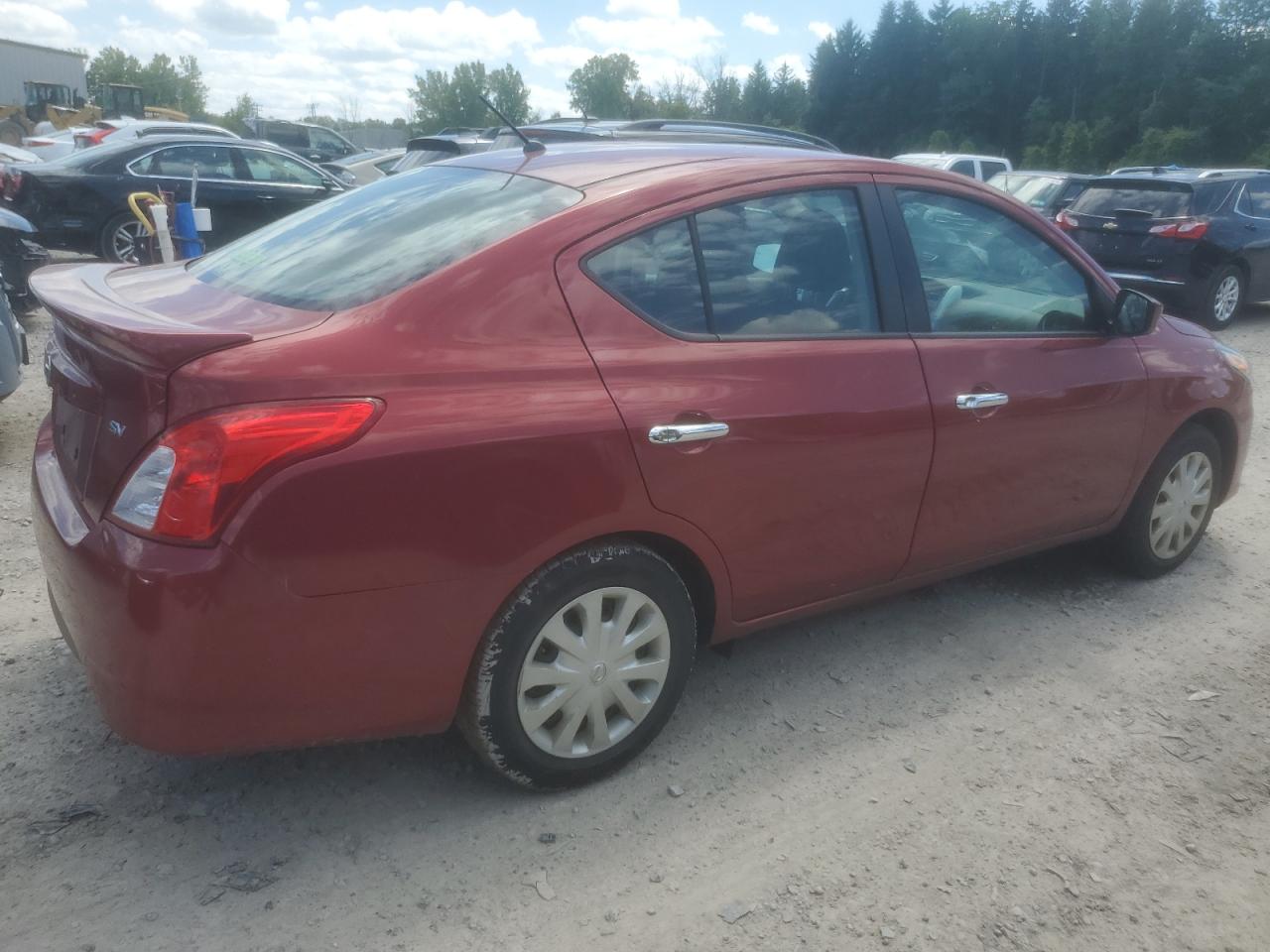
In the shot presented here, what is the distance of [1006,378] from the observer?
11.6ft

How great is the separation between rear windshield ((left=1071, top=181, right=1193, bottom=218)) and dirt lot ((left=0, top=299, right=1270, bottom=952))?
8.56 m

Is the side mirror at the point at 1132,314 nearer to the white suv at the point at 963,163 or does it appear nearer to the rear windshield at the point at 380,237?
the rear windshield at the point at 380,237

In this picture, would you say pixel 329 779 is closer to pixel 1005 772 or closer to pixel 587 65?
pixel 1005 772

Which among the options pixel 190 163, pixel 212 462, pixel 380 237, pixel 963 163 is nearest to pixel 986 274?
pixel 380 237

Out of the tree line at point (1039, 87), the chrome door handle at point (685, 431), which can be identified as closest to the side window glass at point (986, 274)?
the chrome door handle at point (685, 431)

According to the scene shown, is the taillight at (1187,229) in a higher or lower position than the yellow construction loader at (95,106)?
higher

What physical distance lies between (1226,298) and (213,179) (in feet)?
35.2

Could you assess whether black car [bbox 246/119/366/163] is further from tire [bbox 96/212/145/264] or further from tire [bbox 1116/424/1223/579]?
tire [bbox 1116/424/1223/579]

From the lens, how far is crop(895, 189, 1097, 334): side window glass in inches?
136

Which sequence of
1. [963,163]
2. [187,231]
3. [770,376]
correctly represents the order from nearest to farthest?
[770,376] < [187,231] < [963,163]

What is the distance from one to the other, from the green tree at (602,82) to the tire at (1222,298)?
257ft

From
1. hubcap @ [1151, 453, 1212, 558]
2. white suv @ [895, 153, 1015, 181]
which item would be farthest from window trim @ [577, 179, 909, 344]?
white suv @ [895, 153, 1015, 181]

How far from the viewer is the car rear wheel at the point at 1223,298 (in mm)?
10898

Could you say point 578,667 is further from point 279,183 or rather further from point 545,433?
point 279,183
